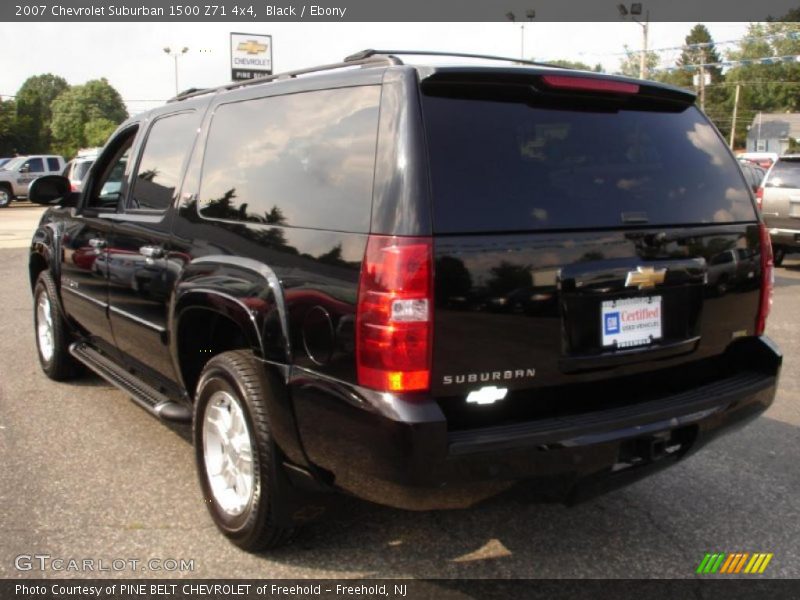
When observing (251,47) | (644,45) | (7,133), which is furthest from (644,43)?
(7,133)

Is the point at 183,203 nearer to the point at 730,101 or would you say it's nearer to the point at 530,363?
the point at 530,363

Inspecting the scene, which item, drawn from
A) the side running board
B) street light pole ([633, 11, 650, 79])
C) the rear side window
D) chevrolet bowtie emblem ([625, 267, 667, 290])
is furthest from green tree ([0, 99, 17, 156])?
chevrolet bowtie emblem ([625, 267, 667, 290])

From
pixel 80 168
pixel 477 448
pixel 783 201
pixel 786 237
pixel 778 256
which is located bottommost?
pixel 778 256

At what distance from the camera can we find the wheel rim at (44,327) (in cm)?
567

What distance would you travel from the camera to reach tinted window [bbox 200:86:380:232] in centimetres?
271

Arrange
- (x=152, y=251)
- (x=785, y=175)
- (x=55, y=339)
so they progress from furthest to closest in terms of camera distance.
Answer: (x=785, y=175) < (x=55, y=339) < (x=152, y=251)

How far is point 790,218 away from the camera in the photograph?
11656 mm

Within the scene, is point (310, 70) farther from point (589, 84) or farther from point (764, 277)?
point (764, 277)

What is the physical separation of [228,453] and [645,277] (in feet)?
6.07

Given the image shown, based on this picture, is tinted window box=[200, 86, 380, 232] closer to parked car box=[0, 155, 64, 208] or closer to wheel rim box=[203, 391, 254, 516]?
wheel rim box=[203, 391, 254, 516]

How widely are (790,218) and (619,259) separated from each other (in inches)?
404

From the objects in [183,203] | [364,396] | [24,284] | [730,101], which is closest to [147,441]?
[183,203]

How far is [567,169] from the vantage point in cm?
281

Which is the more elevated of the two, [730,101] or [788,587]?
[730,101]
